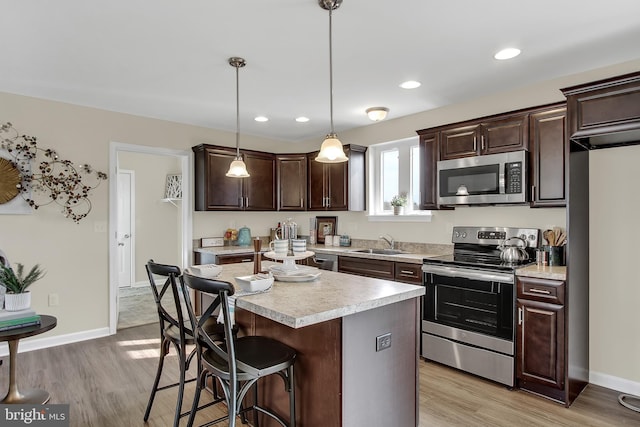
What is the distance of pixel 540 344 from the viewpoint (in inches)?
103

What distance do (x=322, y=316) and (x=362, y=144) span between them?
11.6 ft

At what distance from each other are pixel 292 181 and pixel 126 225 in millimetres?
3471

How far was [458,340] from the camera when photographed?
3.05 metres

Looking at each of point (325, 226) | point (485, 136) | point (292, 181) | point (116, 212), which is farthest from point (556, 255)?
point (116, 212)

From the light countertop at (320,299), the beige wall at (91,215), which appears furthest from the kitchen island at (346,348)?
the beige wall at (91,215)

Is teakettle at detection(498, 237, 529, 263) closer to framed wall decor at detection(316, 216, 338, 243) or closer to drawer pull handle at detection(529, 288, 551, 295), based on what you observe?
drawer pull handle at detection(529, 288, 551, 295)

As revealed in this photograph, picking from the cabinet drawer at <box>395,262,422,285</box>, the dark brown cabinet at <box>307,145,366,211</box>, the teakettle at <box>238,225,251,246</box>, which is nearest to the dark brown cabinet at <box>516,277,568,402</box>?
the cabinet drawer at <box>395,262,422,285</box>

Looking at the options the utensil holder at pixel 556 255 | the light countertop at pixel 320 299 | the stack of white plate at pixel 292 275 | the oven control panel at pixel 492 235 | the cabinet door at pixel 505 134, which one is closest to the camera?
the light countertop at pixel 320 299

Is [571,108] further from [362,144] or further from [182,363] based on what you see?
[182,363]

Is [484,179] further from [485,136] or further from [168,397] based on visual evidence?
[168,397]

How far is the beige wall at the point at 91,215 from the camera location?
3.44m

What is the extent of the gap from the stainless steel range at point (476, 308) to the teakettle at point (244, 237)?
8.81 ft

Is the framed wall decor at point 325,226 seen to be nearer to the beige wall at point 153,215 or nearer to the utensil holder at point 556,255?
the utensil holder at point 556,255

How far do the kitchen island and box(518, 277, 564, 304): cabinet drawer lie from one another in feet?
3.64
